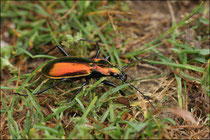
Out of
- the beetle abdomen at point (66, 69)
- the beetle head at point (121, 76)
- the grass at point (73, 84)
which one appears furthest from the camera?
the beetle head at point (121, 76)

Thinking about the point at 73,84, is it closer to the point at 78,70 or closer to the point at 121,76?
the point at 78,70

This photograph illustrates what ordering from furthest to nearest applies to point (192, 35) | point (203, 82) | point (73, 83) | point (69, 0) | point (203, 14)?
1. point (69, 0)
2. point (203, 14)
3. point (192, 35)
4. point (73, 83)
5. point (203, 82)

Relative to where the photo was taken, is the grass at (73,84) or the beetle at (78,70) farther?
the beetle at (78,70)

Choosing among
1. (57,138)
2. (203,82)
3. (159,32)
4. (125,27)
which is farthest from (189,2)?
(57,138)

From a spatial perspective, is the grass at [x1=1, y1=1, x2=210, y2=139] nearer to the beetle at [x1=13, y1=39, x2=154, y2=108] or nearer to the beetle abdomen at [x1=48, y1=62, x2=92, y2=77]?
the beetle at [x1=13, y1=39, x2=154, y2=108]

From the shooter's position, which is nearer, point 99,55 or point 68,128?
point 68,128

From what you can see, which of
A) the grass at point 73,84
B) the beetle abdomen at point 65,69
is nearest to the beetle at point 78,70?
the beetle abdomen at point 65,69

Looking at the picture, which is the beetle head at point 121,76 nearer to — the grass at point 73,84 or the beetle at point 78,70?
the beetle at point 78,70

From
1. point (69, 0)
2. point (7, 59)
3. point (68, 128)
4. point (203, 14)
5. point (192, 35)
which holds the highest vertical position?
point (69, 0)

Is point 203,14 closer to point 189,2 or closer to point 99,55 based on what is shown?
point 189,2
